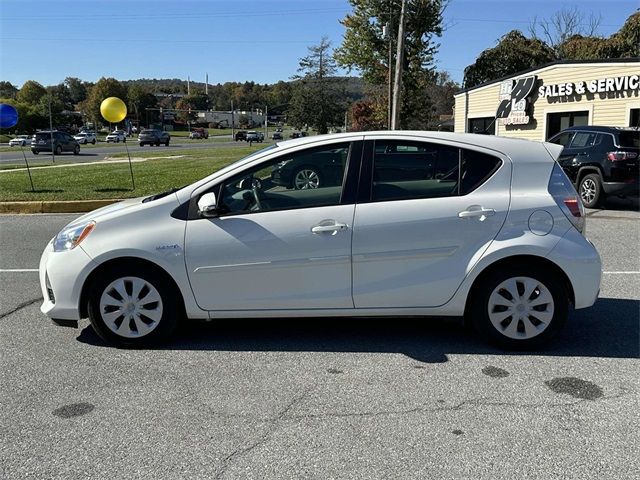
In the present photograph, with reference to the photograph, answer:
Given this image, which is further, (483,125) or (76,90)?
(76,90)

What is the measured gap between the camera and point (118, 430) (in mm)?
3330

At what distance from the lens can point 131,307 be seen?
177 inches

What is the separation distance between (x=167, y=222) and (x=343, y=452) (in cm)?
220

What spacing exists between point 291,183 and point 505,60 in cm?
4714

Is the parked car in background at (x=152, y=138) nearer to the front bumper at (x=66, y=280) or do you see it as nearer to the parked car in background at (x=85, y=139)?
the parked car in background at (x=85, y=139)

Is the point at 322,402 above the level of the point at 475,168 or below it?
below

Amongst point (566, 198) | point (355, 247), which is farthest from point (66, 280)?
point (566, 198)

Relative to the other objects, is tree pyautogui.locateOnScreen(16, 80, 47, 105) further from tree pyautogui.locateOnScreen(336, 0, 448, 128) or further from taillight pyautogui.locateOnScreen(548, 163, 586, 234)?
taillight pyautogui.locateOnScreen(548, 163, 586, 234)

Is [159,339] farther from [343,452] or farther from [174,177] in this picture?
[174,177]

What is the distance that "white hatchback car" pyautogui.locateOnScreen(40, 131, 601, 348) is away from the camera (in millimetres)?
4348

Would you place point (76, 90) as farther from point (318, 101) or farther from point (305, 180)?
point (305, 180)

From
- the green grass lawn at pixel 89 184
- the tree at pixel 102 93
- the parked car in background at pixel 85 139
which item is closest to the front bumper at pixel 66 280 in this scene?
the green grass lawn at pixel 89 184

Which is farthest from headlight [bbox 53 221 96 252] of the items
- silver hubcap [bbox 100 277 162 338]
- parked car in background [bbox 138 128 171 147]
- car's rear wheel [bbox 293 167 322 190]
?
parked car in background [bbox 138 128 171 147]

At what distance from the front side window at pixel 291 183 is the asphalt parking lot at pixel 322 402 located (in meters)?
1.10
